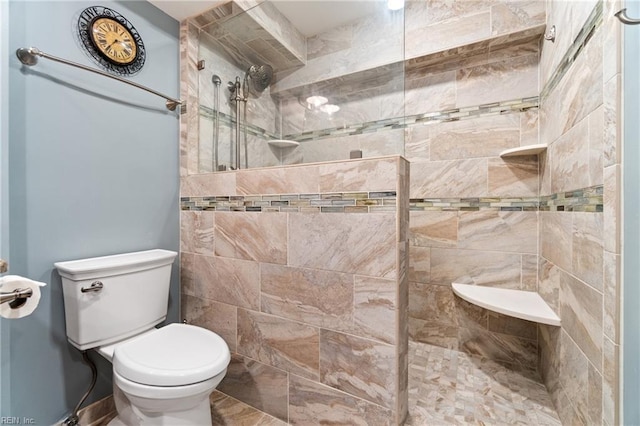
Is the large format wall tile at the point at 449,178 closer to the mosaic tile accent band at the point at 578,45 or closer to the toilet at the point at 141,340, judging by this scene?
the mosaic tile accent band at the point at 578,45

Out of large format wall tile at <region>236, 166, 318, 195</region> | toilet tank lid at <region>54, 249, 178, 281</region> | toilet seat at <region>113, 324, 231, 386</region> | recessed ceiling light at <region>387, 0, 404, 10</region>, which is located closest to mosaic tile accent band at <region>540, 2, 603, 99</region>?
recessed ceiling light at <region>387, 0, 404, 10</region>

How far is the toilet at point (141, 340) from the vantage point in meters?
1.01

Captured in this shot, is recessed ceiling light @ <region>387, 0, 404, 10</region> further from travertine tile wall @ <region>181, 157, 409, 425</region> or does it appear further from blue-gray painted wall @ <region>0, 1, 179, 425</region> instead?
blue-gray painted wall @ <region>0, 1, 179, 425</region>

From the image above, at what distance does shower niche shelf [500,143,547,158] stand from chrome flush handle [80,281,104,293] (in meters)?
2.31

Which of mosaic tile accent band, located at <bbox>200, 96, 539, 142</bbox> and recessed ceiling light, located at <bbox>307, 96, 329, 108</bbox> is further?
recessed ceiling light, located at <bbox>307, 96, 329, 108</bbox>

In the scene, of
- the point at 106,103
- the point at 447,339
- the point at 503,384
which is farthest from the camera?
the point at 447,339

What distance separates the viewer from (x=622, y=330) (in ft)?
2.63

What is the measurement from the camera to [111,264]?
1.25m

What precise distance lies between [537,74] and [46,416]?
321 cm

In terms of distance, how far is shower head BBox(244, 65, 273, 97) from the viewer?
1.81 m

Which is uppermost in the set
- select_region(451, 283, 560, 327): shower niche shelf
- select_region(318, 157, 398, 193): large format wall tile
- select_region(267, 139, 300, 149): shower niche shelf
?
select_region(267, 139, 300, 149): shower niche shelf

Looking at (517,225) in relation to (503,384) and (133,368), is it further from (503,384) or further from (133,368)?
(133,368)

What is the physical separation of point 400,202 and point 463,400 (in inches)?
47.1

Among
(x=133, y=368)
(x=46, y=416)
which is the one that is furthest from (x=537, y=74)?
(x=46, y=416)
